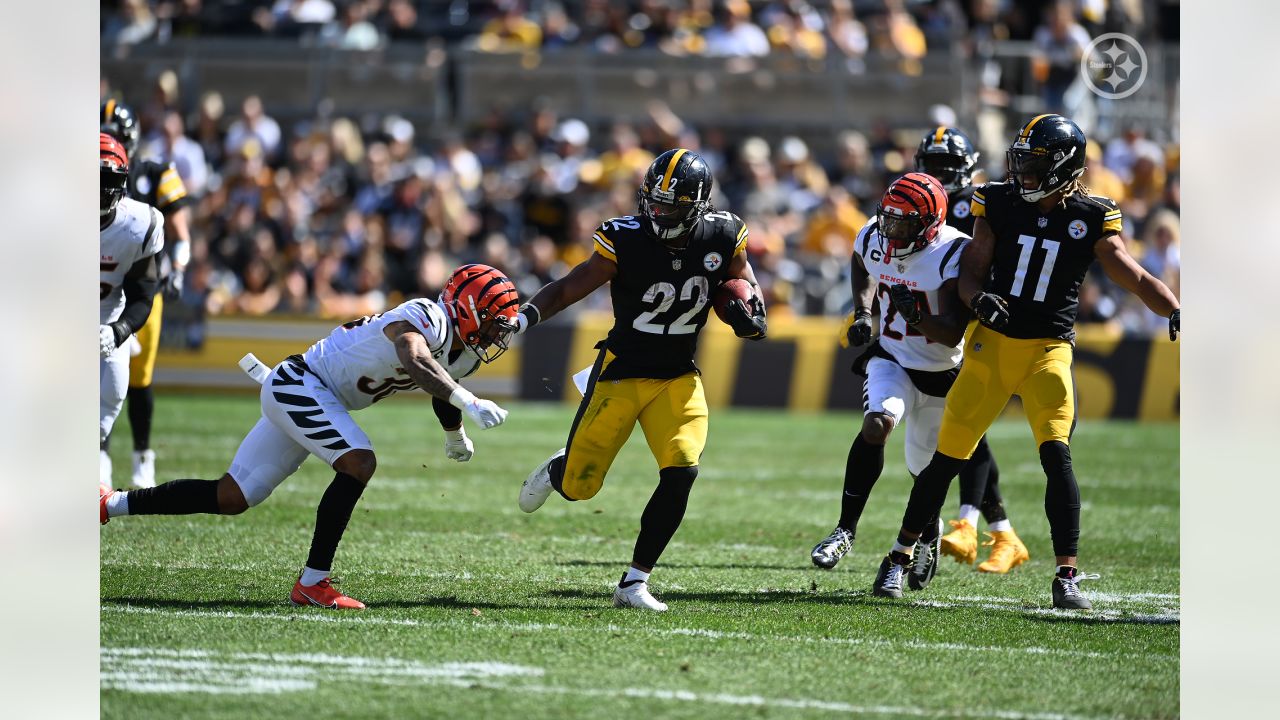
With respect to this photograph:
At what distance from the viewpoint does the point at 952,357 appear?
6457 mm

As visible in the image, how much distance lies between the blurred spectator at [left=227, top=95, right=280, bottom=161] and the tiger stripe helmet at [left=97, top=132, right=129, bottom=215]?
9661mm

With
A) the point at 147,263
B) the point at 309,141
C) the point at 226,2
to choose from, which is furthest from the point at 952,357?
the point at 226,2

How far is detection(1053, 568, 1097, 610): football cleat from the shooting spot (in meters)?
5.73

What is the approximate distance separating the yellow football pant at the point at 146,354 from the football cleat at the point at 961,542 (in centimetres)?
438

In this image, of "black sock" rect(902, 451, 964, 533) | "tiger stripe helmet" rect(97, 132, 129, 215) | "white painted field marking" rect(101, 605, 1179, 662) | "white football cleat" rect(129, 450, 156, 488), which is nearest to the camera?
"white painted field marking" rect(101, 605, 1179, 662)

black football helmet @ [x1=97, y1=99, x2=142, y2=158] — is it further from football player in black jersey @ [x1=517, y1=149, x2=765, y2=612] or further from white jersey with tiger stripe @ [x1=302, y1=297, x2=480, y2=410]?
football player in black jersey @ [x1=517, y1=149, x2=765, y2=612]

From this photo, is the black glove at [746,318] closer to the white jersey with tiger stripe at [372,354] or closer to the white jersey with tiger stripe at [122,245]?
the white jersey with tiger stripe at [372,354]

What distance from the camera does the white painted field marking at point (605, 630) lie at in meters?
4.97

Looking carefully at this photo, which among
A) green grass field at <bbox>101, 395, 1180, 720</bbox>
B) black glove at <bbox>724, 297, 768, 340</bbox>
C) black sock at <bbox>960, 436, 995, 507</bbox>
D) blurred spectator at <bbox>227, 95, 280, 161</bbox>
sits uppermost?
blurred spectator at <bbox>227, 95, 280, 161</bbox>

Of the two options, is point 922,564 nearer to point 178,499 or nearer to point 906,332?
point 906,332

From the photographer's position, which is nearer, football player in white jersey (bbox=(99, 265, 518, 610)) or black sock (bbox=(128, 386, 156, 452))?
football player in white jersey (bbox=(99, 265, 518, 610))

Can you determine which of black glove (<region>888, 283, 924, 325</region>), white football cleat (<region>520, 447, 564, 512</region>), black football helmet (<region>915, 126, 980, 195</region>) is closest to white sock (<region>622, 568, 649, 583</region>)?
white football cleat (<region>520, 447, 564, 512</region>)
